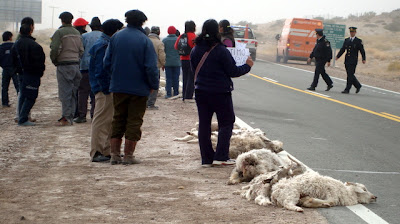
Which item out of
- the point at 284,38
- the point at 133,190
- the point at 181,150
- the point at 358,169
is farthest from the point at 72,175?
the point at 284,38

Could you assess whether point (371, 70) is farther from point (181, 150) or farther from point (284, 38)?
point (181, 150)

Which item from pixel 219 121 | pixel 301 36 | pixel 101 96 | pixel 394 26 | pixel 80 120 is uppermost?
pixel 101 96

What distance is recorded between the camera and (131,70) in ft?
29.4

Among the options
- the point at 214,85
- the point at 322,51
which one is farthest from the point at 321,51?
the point at 214,85

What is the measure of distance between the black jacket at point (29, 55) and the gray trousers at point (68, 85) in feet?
1.28

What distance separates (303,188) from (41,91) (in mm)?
15342

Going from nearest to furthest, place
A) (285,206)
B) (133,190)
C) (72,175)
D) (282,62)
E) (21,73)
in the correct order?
(285,206) < (133,190) < (72,175) < (21,73) < (282,62)

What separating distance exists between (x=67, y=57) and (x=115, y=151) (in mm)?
4069

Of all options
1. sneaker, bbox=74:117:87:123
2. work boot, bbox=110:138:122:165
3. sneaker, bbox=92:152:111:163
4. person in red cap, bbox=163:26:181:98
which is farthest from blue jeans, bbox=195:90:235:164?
person in red cap, bbox=163:26:181:98

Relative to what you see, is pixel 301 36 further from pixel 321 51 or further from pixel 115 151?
pixel 115 151

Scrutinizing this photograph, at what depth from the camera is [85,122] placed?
13758 mm

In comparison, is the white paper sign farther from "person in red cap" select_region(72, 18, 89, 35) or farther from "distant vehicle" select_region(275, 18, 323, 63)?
"distant vehicle" select_region(275, 18, 323, 63)

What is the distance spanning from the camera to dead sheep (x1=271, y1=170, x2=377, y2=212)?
272 inches

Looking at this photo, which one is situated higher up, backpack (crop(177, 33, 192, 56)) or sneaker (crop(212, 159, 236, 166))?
backpack (crop(177, 33, 192, 56))
